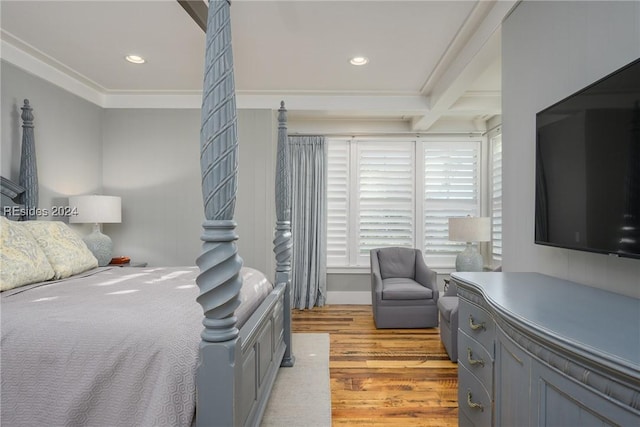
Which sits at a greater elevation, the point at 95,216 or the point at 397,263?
the point at 95,216

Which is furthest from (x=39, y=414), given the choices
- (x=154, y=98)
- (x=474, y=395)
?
(x=154, y=98)

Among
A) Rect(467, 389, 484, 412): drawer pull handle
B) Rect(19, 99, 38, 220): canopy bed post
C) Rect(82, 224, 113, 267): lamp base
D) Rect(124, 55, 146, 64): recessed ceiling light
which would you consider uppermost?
Rect(124, 55, 146, 64): recessed ceiling light

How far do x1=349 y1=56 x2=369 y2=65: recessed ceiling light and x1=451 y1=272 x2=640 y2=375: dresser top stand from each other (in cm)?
238

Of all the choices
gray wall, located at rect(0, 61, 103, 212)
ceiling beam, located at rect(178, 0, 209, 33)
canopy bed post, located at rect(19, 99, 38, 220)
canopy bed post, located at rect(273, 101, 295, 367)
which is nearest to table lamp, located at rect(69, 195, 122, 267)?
gray wall, located at rect(0, 61, 103, 212)

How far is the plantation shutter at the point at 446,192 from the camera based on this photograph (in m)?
5.14

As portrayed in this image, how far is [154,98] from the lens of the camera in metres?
4.36

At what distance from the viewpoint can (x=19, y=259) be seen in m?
2.20

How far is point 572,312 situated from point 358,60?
2.88 metres

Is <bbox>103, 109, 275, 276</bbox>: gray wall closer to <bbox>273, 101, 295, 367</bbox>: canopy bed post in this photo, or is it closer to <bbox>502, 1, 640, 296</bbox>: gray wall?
<bbox>273, 101, 295, 367</bbox>: canopy bed post

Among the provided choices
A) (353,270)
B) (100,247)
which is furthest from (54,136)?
(353,270)

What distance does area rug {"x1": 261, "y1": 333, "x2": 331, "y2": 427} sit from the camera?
7.48 ft

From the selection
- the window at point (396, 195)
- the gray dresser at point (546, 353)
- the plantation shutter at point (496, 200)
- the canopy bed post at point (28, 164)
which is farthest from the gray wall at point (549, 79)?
the canopy bed post at point (28, 164)

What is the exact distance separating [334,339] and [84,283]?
240cm

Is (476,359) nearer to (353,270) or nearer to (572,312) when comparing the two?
(572,312)
